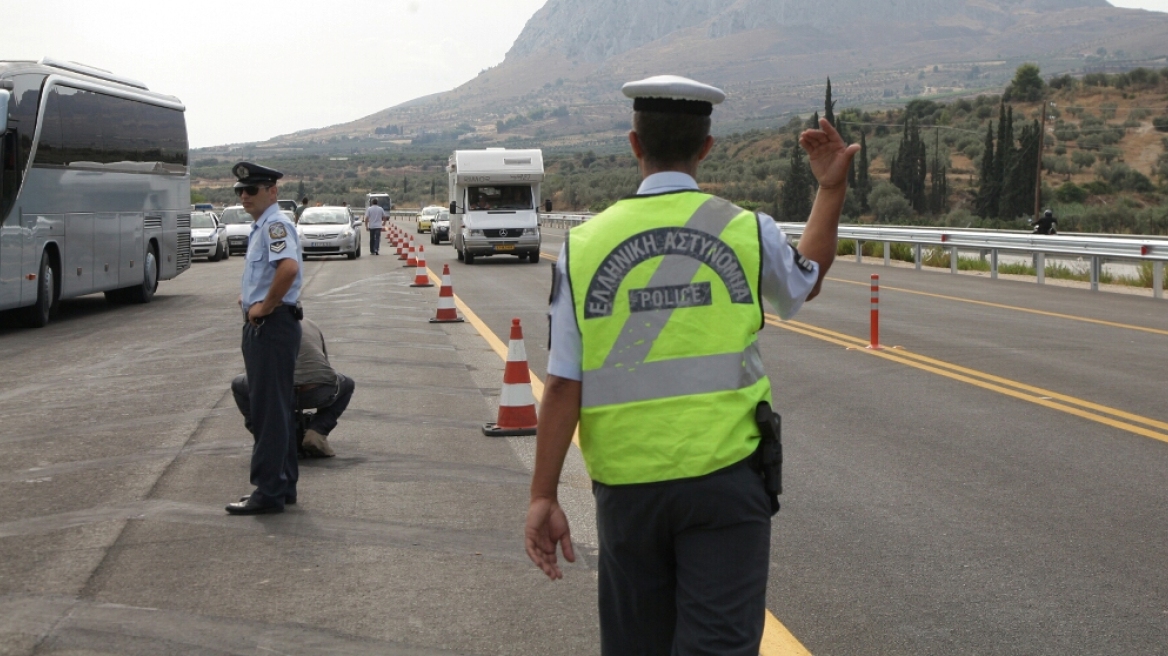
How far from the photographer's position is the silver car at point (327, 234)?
39.3 m

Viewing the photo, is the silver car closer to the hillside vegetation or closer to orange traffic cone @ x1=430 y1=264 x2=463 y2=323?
orange traffic cone @ x1=430 y1=264 x2=463 y2=323

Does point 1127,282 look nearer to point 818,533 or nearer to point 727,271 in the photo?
point 818,533

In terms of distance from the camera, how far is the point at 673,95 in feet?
10.6

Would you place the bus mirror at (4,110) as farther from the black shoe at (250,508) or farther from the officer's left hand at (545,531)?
the officer's left hand at (545,531)

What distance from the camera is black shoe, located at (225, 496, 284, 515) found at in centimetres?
729

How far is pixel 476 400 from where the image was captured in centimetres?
1149

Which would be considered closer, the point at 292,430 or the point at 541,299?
the point at 292,430

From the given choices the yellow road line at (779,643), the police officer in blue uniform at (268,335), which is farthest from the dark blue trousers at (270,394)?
the yellow road line at (779,643)

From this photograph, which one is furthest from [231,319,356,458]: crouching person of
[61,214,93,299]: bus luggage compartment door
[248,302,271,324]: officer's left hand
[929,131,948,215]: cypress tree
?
[929,131,948,215]: cypress tree

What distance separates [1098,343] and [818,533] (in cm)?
934

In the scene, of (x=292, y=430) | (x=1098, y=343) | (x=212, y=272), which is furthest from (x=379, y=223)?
(x=292, y=430)

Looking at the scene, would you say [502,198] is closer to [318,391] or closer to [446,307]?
[446,307]

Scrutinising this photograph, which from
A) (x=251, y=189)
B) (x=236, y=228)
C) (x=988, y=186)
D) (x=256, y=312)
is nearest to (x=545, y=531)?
(x=256, y=312)

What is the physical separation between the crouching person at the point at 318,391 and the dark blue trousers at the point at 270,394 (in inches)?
51.4
